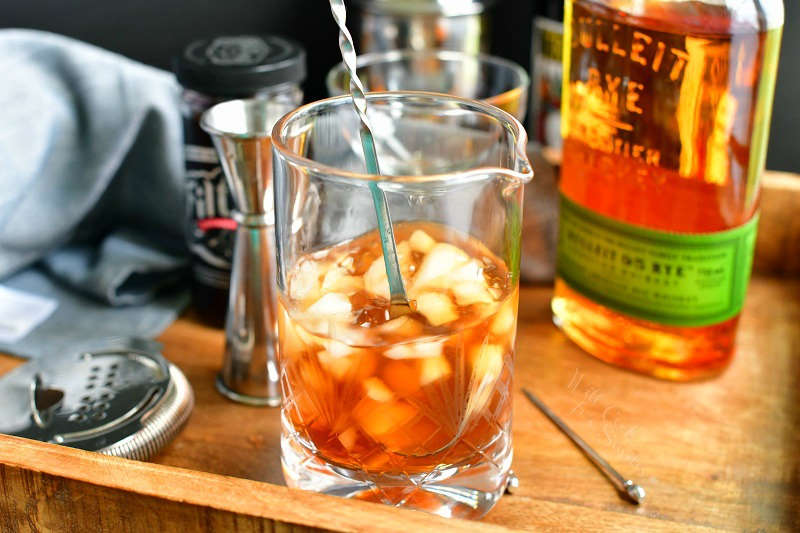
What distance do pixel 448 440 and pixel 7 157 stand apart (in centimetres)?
49

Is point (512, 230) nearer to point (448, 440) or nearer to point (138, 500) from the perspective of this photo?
point (448, 440)

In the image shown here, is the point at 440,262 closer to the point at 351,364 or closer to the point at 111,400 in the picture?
the point at 351,364

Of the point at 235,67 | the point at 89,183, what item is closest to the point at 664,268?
the point at 235,67

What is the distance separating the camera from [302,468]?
0.54 metres

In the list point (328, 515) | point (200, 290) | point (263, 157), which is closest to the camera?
point (328, 515)

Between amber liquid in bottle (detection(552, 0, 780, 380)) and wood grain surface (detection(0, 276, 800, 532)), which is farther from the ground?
amber liquid in bottle (detection(552, 0, 780, 380))

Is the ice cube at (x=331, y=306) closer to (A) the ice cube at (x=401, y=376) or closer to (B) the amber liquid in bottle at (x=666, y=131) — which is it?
(A) the ice cube at (x=401, y=376)

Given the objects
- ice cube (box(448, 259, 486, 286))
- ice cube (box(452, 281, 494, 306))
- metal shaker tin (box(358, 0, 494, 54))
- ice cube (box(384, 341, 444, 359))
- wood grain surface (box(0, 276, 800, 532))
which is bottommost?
wood grain surface (box(0, 276, 800, 532))

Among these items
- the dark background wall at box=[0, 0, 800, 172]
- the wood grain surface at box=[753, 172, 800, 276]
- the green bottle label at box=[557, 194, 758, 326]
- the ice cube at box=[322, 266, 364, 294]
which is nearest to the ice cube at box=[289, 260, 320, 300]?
the ice cube at box=[322, 266, 364, 294]

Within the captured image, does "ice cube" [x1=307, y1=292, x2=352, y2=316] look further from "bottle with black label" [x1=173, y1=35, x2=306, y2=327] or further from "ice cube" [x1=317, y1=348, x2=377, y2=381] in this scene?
"bottle with black label" [x1=173, y1=35, x2=306, y2=327]

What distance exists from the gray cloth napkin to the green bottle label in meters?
0.33

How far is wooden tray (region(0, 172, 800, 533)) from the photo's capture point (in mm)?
478

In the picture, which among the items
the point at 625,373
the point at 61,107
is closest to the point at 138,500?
the point at 625,373

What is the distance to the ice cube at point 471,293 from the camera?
0.50 metres
